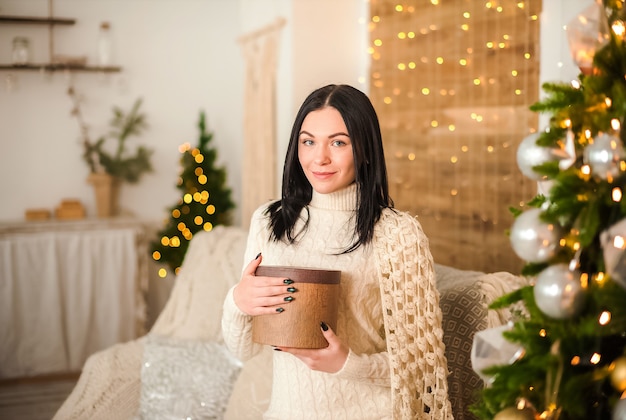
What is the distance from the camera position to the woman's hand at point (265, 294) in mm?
1338

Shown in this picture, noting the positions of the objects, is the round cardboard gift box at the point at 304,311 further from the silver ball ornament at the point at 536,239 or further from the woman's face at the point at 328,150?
the silver ball ornament at the point at 536,239

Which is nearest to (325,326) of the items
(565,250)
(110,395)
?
(565,250)

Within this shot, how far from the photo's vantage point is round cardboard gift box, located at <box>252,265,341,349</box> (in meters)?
1.33

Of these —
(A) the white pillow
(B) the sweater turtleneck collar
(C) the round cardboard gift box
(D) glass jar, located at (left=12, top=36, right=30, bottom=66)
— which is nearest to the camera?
(C) the round cardboard gift box

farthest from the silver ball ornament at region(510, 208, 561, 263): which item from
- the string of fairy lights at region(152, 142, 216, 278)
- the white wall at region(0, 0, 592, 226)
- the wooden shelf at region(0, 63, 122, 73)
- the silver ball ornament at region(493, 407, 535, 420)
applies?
the wooden shelf at region(0, 63, 122, 73)

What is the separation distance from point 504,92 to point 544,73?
11.3 inches

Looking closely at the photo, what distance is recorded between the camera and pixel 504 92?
9.37 ft

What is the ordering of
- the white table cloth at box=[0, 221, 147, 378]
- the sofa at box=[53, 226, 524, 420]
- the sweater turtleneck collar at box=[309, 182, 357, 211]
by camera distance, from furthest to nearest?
1. the white table cloth at box=[0, 221, 147, 378]
2. the sofa at box=[53, 226, 524, 420]
3. the sweater turtleneck collar at box=[309, 182, 357, 211]

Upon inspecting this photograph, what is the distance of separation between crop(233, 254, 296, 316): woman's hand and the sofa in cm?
63

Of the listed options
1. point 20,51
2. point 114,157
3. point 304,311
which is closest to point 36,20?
point 20,51

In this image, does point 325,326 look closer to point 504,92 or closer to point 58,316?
point 504,92

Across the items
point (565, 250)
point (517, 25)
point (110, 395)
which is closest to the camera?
point (565, 250)

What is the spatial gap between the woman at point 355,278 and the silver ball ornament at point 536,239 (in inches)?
19.1

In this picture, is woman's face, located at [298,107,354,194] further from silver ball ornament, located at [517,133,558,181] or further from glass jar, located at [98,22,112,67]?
glass jar, located at [98,22,112,67]
